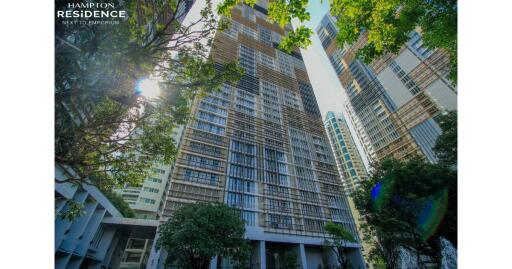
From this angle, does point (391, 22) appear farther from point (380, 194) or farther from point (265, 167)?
Answer: point (265, 167)

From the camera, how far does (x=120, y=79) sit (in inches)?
170

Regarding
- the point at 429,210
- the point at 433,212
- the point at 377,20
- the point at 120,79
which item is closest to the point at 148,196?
the point at 120,79

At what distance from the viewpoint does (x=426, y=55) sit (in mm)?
35156

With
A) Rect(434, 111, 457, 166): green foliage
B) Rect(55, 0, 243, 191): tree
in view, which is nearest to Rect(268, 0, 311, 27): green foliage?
Rect(55, 0, 243, 191): tree

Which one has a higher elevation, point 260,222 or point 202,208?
point 260,222

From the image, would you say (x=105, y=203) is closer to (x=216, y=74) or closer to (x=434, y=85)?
(x=216, y=74)

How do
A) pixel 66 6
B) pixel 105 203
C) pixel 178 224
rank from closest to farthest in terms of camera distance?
1. pixel 66 6
2. pixel 178 224
3. pixel 105 203

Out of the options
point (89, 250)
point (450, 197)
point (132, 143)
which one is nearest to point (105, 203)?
point (89, 250)

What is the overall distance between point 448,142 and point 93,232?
31117 mm

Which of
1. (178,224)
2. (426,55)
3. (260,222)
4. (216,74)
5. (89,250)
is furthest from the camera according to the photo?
(426,55)

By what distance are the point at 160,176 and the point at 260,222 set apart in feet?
100

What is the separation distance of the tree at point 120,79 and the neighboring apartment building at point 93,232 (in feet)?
30.3

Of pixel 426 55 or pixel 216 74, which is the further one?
pixel 426 55

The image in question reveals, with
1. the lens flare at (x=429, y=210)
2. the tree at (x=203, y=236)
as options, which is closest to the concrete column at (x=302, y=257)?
the tree at (x=203, y=236)
